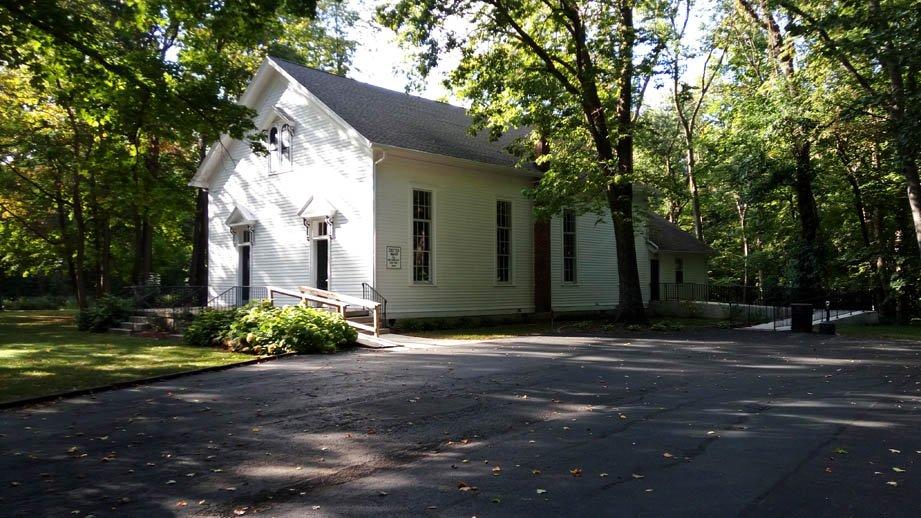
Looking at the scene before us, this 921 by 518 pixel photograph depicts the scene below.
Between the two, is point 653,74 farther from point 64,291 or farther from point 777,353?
point 64,291

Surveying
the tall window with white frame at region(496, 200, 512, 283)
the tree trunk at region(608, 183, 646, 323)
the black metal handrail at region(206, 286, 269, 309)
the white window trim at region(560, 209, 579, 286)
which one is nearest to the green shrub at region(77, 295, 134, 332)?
the black metal handrail at region(206, 286, 269, 309)

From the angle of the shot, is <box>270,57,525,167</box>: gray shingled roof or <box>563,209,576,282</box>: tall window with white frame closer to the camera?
<box>270,57,525,167</box>: gray shingled roof

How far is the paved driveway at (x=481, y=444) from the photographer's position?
4645mm

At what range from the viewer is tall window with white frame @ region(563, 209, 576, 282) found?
25.9m

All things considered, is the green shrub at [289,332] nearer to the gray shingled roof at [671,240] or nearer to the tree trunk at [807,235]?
the tree trunk at [807,235]

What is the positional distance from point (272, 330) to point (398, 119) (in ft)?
36.0

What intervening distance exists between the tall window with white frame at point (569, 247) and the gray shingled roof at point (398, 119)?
148 inches

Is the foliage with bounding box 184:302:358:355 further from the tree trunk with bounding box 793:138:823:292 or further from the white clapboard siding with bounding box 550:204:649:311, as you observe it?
the tree trunk with bounding box 793:138:823:292

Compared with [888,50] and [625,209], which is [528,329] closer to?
[625,209]

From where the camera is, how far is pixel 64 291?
51.8m

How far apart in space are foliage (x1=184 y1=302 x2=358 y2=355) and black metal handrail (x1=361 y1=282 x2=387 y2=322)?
10.8ft

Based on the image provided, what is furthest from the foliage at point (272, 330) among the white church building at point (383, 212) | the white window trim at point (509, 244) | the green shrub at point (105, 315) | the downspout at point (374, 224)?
the white window trim at point (509, 244)

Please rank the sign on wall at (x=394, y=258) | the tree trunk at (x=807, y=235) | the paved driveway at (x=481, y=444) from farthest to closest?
the tree trunk at (x=807, y=235)
the sign on wall at (x=394, y=258)
the paved driveway at (x=481, y=444)

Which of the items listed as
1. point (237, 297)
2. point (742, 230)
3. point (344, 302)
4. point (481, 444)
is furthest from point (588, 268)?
point (481, 444)
